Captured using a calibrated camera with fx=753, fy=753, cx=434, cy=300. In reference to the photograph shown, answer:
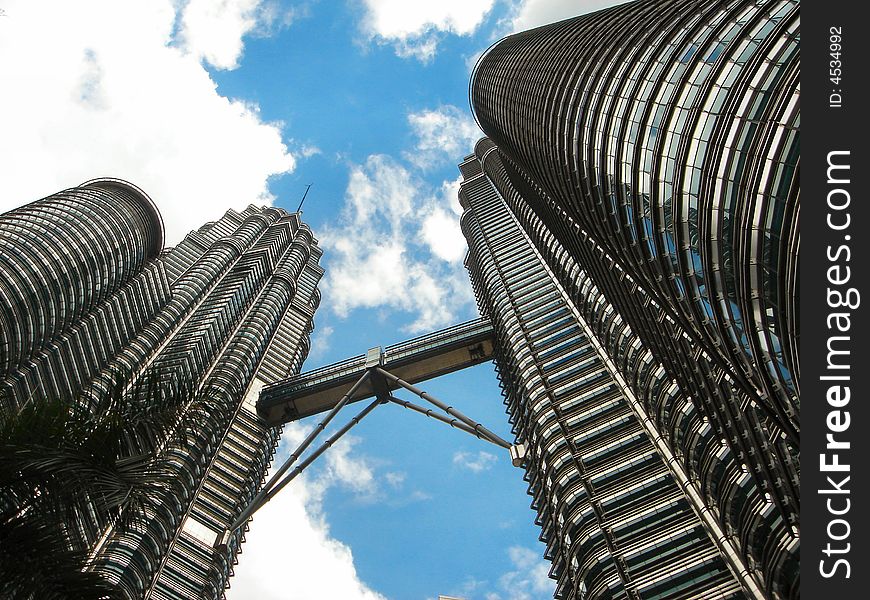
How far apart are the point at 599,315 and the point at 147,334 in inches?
2337

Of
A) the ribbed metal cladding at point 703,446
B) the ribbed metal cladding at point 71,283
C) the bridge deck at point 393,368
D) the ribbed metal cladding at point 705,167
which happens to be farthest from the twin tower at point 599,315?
the bridge deck at point 393,368

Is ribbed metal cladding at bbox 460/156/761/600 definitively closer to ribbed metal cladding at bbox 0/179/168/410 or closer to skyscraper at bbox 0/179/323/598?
skyscraper at bbox 0/179/323/598

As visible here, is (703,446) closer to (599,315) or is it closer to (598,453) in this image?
(598,453)

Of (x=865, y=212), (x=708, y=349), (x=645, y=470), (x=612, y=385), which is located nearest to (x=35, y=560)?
(x=865, y=212)

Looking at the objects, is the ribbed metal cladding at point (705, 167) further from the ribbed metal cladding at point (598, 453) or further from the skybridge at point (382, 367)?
the skybridge at point (382, 367)

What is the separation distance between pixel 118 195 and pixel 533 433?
66998 mm

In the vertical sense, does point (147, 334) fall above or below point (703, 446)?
above

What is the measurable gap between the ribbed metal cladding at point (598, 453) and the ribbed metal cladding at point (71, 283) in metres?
45.2

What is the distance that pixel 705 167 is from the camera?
1121 inches

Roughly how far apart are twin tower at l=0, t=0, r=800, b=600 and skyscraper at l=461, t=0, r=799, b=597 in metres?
0.15

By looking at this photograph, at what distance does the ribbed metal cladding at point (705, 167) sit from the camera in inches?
940

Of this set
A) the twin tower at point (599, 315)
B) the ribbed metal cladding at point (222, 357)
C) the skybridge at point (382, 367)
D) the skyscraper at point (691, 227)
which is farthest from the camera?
the skybridge at point (382, 367)

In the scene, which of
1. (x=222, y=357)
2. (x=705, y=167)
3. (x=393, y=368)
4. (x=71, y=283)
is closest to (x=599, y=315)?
(x=393, y=368)

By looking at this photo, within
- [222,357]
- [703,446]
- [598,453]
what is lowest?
[703,446]
